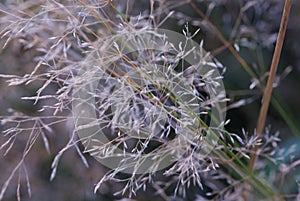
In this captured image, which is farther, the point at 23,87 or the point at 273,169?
the point at 23,87

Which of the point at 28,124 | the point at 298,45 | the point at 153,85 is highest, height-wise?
the point at 153,85

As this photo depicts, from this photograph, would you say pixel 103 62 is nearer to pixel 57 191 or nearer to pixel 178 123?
pixel 178 123

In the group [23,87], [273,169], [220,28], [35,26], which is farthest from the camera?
[220,28]

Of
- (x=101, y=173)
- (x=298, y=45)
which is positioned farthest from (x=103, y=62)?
(x=298, y=45)

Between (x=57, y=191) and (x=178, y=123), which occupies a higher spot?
(x=178, y=123)

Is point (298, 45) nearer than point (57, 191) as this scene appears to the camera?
No

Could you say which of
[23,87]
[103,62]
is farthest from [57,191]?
[103,62]

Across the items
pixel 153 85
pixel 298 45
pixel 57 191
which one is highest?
pixel 153 85

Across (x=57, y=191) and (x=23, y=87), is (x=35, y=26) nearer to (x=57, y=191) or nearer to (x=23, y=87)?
(x=23, y=87)

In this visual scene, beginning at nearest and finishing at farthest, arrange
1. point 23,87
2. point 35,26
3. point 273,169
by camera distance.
A: point 35,26 < point 273,169 < point 23,87
